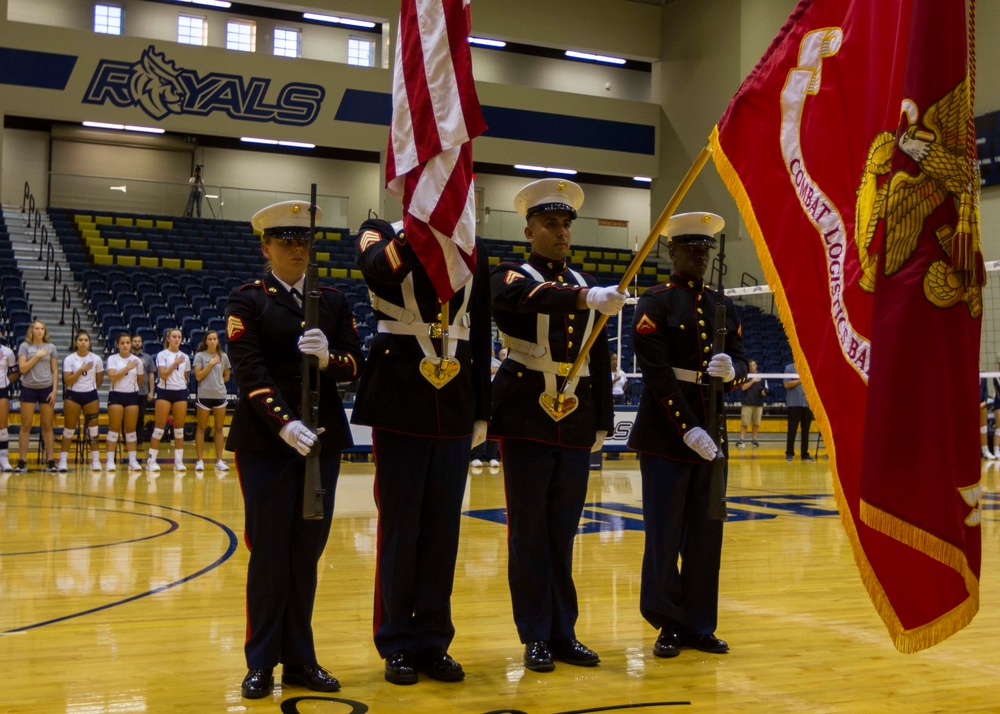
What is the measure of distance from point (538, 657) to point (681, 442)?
0.99 meters

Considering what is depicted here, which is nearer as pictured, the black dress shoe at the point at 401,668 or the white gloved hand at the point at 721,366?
the black dress shoe at the point at 401,668

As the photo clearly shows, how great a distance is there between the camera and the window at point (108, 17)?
21547 millimetres

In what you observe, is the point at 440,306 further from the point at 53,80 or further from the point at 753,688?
the point at 53,80

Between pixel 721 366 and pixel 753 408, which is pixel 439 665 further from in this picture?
pixel 753 408

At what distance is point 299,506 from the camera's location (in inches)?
134

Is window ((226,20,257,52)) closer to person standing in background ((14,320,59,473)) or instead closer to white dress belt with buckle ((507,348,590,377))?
person standing in background ((14,320,59,473))

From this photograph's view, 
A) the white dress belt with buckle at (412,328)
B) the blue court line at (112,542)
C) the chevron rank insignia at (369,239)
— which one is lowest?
the blue court line at (112,542)

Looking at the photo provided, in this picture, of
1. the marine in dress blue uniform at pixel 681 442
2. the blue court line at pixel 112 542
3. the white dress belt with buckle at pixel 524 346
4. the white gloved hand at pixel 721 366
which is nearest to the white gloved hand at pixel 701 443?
the marine in dress blue uniform at pixel 681 442

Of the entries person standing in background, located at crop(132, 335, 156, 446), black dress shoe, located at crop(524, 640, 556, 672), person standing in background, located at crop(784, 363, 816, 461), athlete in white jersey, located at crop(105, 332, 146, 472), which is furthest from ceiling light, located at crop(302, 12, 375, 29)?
black dress shoe, located at crop(524, 640, 556, 672)

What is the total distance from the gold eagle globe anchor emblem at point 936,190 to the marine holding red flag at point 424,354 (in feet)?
4.71

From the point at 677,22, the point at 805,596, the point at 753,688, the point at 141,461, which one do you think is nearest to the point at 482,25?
the point at 677,22

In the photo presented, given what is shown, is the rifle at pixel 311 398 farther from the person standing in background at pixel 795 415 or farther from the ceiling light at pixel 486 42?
the ceiling light at pixel 486 42

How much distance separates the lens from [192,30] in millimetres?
22062

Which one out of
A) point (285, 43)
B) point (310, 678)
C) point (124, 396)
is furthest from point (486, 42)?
point (310, 678)
